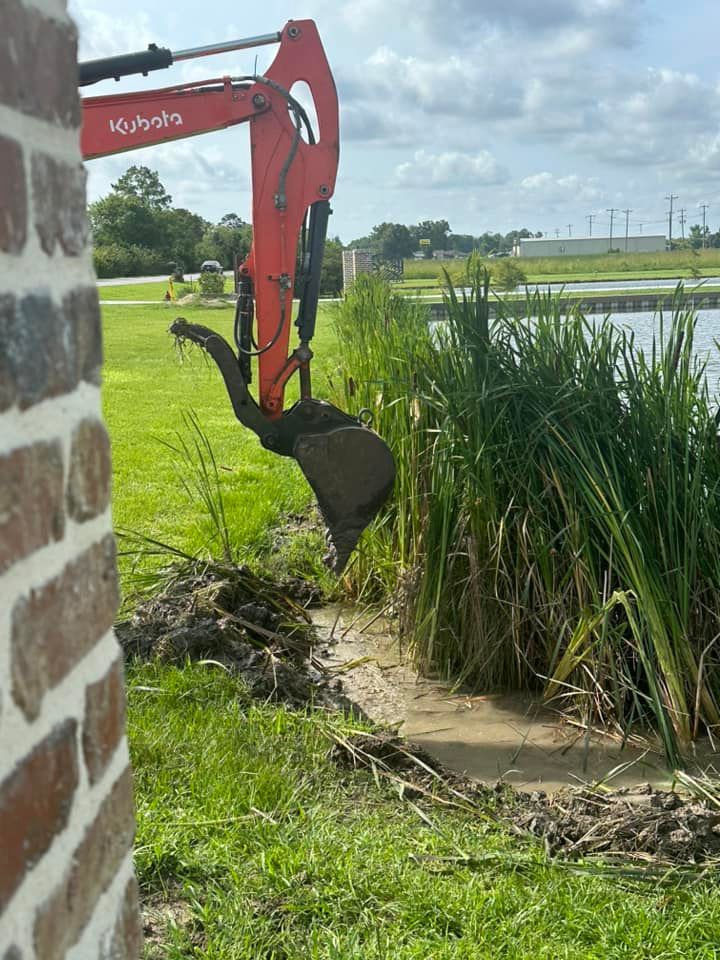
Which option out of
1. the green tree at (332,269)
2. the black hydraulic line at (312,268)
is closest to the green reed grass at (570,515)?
the black hydraulic line at (312,268)

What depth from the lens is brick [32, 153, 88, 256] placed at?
912 millimetres

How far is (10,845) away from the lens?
2.82 ft

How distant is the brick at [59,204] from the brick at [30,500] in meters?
0.18

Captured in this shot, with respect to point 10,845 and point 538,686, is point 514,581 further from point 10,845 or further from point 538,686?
point 10,845

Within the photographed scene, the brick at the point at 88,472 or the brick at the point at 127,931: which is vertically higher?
the brick at the point at 88,472

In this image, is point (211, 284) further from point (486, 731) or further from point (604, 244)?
point (604, 244)

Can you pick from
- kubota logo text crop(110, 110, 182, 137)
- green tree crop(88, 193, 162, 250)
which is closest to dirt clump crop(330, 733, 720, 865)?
kubota logo text crop(110, 110, 182, 137)

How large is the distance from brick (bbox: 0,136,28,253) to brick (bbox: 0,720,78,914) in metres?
0.41

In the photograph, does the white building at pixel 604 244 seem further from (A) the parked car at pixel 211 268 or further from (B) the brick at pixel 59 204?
(B) the brick at pixel 59 204

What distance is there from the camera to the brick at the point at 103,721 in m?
1.03

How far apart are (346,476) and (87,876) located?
396 cm

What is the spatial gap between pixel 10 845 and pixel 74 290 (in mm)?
469

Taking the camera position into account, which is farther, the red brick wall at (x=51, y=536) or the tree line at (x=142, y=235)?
the tree line at (x=142, y=235)

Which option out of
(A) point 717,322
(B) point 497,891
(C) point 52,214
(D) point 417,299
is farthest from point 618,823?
(A) point 717,322
